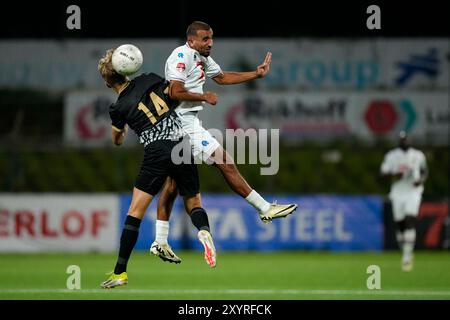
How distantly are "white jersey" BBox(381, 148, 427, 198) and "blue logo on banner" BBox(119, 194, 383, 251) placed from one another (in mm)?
4062

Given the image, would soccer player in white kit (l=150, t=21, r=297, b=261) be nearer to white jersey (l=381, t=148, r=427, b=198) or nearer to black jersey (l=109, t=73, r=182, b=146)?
black jersey (l=109, t=73, r=182, b=146)

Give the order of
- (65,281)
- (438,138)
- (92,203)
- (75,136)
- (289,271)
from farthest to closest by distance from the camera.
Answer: (75,136) < (438,138) < (92,203) < (289,271) < (65,281)

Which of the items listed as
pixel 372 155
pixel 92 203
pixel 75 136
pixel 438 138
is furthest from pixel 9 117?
pixel 438 138

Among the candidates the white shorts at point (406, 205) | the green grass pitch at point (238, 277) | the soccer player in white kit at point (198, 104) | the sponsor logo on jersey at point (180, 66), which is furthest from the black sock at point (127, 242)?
the white shorts at point (406, 205)

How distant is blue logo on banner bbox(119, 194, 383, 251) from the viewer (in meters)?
23.2

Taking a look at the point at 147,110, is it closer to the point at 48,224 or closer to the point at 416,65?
the point at 48,224

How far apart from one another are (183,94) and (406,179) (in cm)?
934

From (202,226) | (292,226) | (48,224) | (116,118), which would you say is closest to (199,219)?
(202,226)

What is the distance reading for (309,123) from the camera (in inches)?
1146

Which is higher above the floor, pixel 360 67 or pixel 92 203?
pixel 360 67

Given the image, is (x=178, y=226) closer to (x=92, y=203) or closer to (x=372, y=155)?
(x=92, y=203)
